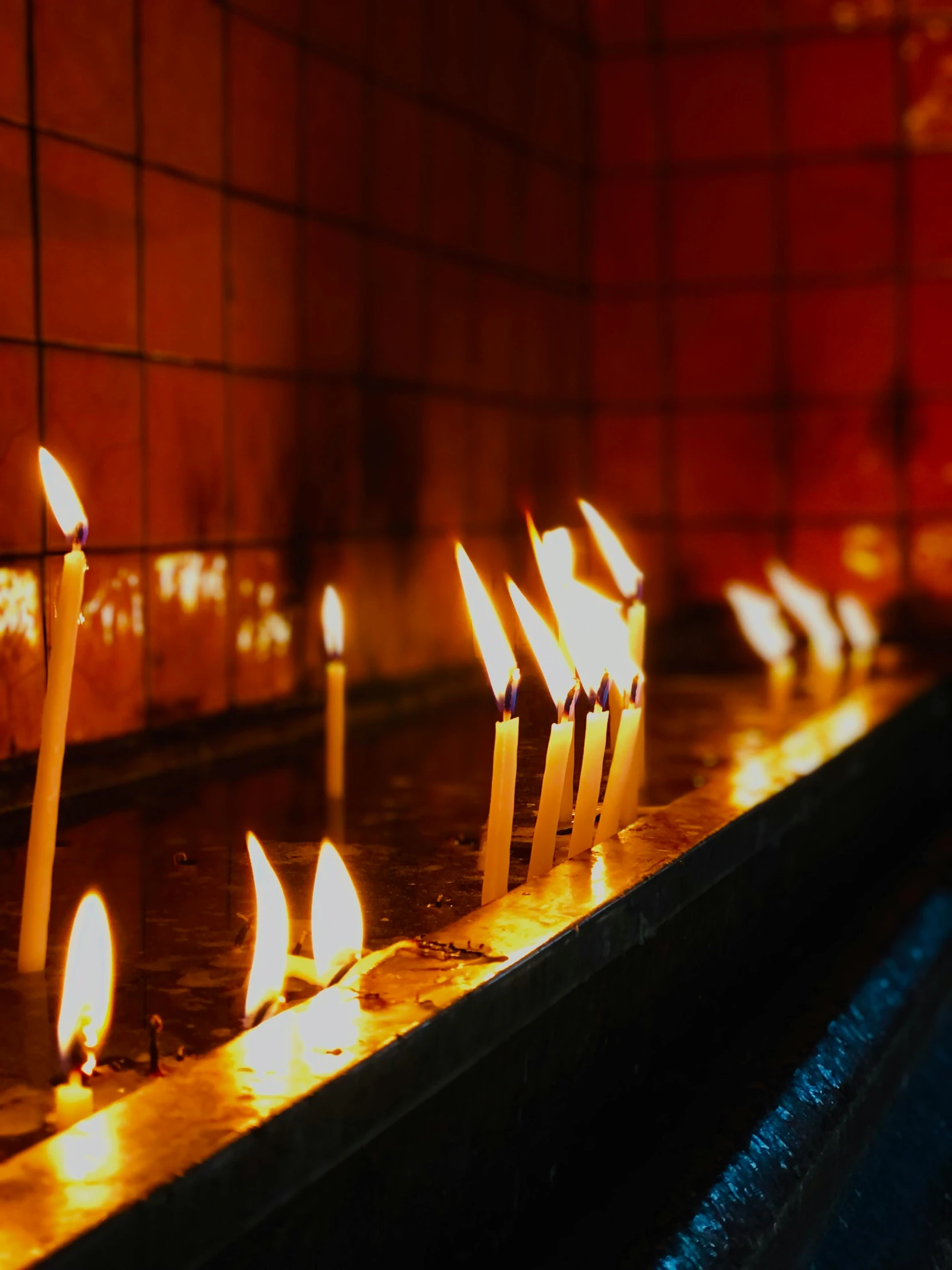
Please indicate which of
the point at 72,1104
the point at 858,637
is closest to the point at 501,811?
the point at 72,1104

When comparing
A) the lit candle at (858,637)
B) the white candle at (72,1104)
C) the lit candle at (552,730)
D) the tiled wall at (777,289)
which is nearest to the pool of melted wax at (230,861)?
the white candle at (72,1104)

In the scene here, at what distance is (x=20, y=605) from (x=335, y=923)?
101cm

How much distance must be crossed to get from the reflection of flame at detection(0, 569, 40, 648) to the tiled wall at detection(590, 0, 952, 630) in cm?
251

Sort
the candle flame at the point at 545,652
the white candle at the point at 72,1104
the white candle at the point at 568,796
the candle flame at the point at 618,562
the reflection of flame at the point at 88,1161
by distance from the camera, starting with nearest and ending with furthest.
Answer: the reflection of flame at the point at 88,1161 < the white candle at the point at 72,1104 < the candle flame at the point at 545,652 < the white candle at the point at 568,796 < the candle flame at the point at 618,562

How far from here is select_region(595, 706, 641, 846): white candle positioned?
1652mm

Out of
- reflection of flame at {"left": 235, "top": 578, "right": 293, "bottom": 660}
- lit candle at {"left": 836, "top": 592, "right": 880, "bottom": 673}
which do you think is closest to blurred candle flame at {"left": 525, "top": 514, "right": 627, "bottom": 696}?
reflection of flame at {"left": 235, "top": 578, "right": 293, "bottom": 660}

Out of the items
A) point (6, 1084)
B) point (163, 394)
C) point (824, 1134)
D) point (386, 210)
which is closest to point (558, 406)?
point (386, 210)

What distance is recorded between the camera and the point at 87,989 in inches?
51.4

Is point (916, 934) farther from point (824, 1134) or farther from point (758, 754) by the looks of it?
point (824, 1134)

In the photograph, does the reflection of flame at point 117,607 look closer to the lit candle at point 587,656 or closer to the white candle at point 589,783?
the lit candle at point 587,656

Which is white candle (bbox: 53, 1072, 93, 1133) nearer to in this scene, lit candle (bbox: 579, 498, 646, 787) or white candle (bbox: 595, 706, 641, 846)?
white candle (bbox: 595, 706, 641, 846)

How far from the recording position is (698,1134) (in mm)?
1547

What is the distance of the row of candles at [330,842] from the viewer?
50.2 inches

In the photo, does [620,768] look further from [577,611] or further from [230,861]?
[230,861]
